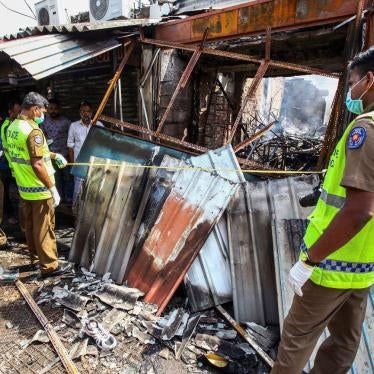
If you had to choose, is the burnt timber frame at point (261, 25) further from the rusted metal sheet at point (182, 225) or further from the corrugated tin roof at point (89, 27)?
the rusted metal sheet at point (182, 225)

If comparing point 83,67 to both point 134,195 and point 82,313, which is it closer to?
point 134,195

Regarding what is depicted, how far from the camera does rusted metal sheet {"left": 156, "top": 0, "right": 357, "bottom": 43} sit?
12.9 feet

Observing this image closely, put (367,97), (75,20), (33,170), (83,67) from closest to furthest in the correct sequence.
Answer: (367,97)
(33,170)
(83,67)
(75,20)

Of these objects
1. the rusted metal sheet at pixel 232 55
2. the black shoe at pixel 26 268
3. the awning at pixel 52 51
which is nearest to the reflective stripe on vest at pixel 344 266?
the rusted metal sheet at pixel 232 55

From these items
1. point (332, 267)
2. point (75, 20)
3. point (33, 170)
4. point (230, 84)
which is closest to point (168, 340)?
point (332, 267)

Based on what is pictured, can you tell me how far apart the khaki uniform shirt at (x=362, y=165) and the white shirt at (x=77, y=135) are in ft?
16.5

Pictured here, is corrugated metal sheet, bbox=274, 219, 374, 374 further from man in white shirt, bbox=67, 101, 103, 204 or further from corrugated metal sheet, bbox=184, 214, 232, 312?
man in white shirt, bbox=67, 101, 103, 204

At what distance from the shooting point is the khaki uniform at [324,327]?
1.99 m

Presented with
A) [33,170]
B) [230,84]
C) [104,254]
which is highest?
[230,84]

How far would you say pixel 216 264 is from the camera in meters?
3.57

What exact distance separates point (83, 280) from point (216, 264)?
169cm

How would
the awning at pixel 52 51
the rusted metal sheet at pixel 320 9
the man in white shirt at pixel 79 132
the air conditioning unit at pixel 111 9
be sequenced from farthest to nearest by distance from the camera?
the air conditioning unit at pixel 111 9 → the man in white shirt at pixel 79 132 → the awning at pixel 52 51 → the rusted metal sheet at pixel 320 9

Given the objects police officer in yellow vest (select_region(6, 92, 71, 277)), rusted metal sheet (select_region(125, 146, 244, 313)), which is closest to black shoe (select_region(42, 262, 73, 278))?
police officer in yellow vest (select_region(6, 92, 71, 277))

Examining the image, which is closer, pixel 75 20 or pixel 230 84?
pixel 230 84
